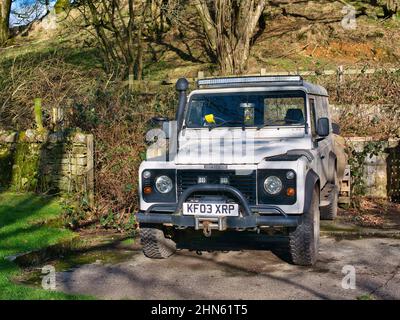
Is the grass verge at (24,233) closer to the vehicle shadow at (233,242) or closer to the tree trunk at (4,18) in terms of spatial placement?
the vehicle shadow at (233,242)

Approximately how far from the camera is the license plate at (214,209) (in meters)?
6.28

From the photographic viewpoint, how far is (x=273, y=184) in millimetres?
6332

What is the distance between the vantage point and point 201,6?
21.6 metres

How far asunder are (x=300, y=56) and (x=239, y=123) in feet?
51.0

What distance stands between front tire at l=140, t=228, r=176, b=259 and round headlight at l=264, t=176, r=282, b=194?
1.53m

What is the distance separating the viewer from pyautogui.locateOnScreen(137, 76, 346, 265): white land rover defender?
6309 millimetres

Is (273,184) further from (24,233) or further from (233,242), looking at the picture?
(24,233)

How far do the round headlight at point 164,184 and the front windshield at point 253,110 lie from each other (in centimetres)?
117

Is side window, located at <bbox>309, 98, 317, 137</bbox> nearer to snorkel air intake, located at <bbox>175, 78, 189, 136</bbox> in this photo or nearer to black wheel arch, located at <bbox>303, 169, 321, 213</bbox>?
black wheel arch, located at <bbox>303, 169, 321, 213</bbox>

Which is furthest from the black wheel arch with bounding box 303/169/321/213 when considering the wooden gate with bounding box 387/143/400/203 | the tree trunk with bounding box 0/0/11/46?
the tree trunk with bounding box 0/0/11/46

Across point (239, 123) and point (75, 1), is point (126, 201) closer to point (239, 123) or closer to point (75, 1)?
point (239, 123)
